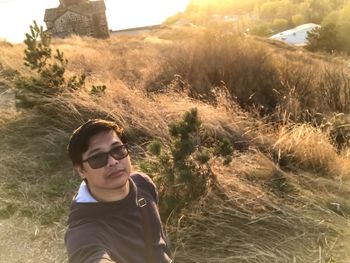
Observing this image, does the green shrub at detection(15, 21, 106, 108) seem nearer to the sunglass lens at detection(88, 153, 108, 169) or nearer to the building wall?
the sunglass lens at detection(88, 153, 108, 169)

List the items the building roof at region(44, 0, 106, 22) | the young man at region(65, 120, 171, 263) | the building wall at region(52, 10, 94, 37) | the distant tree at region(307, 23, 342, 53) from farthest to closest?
the distant tree at region(307, 23, 342, 53) → the building wall at region(52, 10, 94, 37) → the building roof at region(44, 0, 106, 22) → the young man at region(65, 120, 171, 263)

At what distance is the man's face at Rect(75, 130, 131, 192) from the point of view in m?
2.24

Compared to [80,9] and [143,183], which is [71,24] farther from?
[143,183]

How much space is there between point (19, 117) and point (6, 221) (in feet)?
7.87

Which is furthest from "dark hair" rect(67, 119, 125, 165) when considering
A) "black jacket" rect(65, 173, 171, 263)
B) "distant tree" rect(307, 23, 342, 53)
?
"distant tree" rect(307, 23, 342, 53)

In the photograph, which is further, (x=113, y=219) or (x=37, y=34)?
(x=37, y=34)

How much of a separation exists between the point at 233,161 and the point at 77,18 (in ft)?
117

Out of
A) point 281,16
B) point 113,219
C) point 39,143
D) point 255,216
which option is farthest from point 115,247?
point 281,16

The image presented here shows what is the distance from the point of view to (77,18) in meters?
37.1

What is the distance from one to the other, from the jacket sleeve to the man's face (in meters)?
0.38

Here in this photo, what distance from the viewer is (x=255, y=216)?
3.44 m

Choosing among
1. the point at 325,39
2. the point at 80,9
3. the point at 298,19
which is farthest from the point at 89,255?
the point at 298,19

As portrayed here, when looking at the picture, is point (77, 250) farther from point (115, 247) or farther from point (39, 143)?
point (39, 143)

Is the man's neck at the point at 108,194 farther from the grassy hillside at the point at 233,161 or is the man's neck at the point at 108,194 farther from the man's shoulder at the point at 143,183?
the grassy hillside at the point at 233,161
